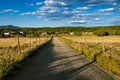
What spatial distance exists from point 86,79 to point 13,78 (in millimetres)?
3293

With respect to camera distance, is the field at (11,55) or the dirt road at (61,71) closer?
the dirt road at (61,71)

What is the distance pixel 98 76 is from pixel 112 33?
12890 centimetres

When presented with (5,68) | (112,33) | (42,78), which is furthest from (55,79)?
(112,33)

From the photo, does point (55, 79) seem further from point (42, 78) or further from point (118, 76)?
point (118, 76)

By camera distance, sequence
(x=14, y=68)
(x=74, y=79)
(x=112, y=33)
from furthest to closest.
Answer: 1. (x=112, y=33)
2. (x=14, y=68)
3. (x=74, y=79)

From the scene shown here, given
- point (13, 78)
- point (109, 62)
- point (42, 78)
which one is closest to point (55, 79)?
point (42, 78)

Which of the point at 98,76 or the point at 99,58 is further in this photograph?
the point at 99,58

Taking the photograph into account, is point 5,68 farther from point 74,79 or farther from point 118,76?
point 118,76

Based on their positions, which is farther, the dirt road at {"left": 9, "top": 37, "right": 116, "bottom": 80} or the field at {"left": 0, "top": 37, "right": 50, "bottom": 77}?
the field at {"left": 0, "top": 37, "right": 50, "bottom": 77}

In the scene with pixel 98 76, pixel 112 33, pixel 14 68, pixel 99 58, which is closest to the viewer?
pixel 98 76

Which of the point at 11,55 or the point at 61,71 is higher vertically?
the point at 11,55

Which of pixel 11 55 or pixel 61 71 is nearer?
pixel 61 71

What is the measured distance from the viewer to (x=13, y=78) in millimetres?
10156

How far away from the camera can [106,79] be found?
32.2 feet
